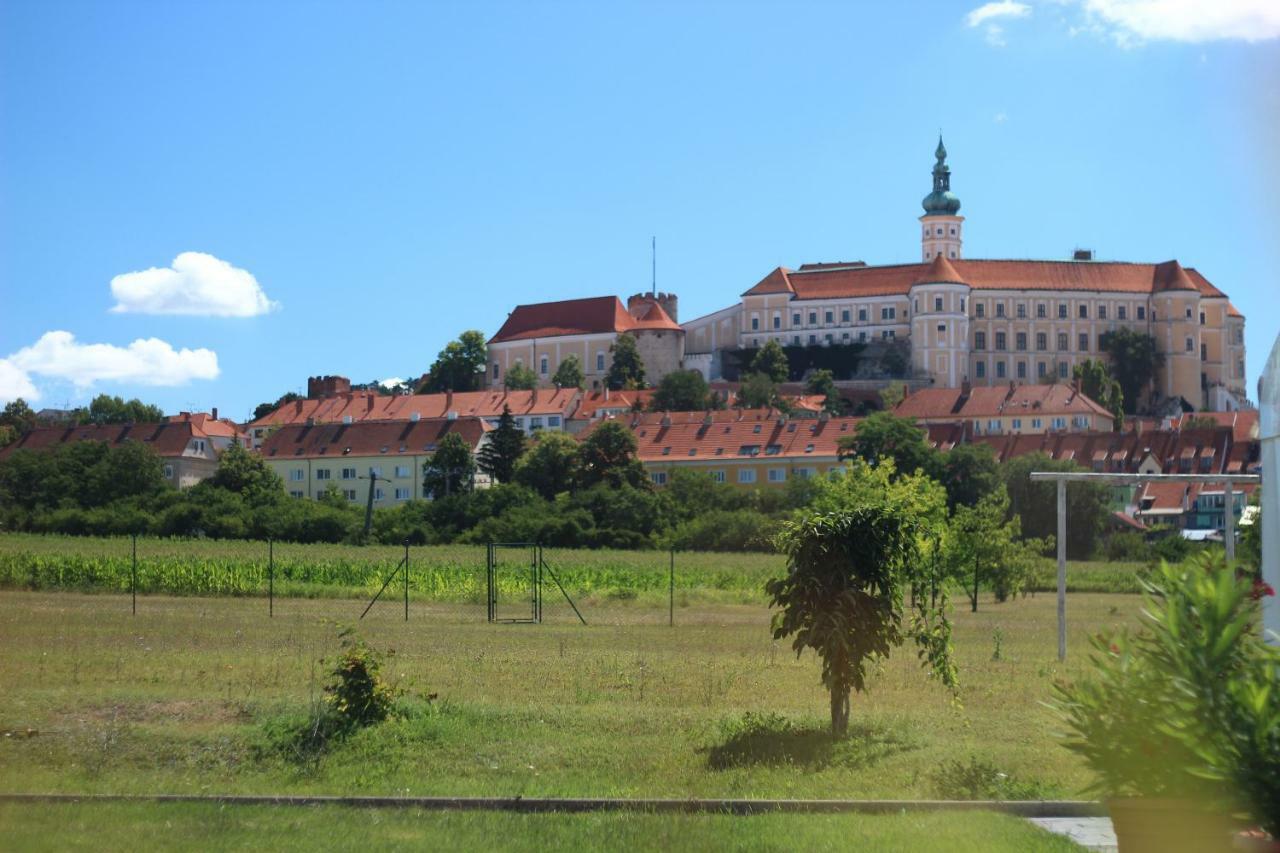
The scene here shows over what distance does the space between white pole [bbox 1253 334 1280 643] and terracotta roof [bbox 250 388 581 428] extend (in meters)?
140

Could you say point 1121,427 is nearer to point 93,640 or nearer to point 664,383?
point 664,383

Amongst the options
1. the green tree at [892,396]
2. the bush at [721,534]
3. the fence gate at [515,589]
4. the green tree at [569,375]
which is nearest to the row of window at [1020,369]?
the green tree at [892,396]

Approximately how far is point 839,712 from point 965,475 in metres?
96.8

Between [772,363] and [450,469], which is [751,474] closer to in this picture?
[450,469]

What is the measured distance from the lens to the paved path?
12.1 meters

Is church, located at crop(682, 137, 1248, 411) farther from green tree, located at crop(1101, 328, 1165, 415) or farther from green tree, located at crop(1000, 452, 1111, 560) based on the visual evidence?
green tree, located at crop(1000, 452, 1111, 560)

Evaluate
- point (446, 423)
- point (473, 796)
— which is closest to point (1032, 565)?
point (473, 796)

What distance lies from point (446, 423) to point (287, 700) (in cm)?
11859

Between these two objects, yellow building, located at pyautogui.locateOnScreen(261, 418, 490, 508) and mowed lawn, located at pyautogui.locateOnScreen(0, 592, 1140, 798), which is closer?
mowed lawn, located at pyautogui.locateOnScreen(0, 592, 1140, 798)

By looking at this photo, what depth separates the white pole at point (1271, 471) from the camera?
39.8 ft

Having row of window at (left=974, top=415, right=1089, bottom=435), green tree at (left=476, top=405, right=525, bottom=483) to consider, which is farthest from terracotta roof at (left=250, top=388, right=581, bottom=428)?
row of window at (left=974, top=415, right=1089, bottom=435)

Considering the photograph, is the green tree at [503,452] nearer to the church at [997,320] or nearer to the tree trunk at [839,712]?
the church at [997,320]

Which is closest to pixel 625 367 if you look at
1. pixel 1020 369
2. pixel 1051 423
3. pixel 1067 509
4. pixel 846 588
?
pixel 1020 369

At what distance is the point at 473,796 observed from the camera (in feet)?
45.4
